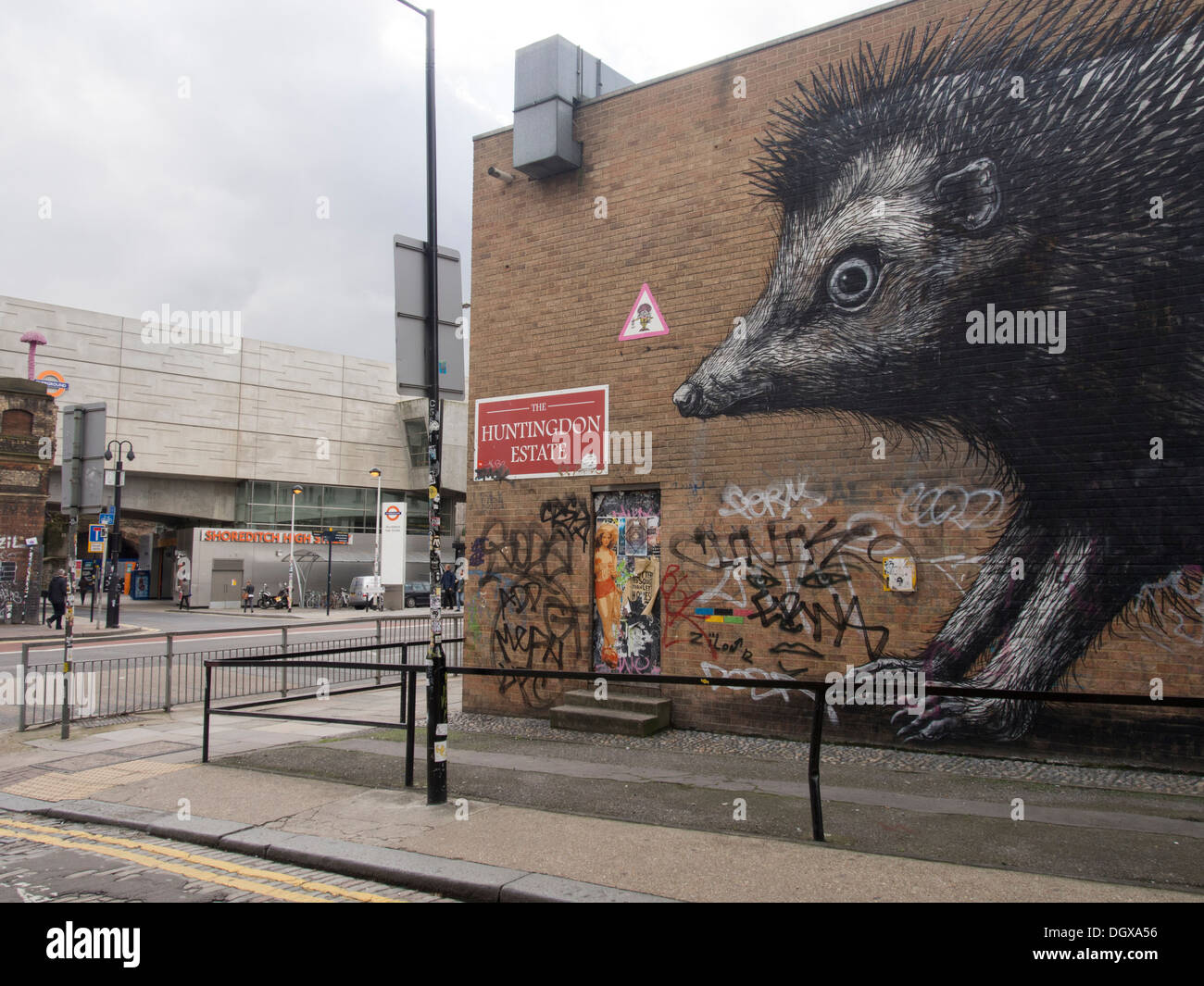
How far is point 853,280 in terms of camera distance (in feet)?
31.1

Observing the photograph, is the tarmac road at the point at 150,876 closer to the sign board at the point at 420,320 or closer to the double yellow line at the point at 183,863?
the double yellow line at the point at 183,863

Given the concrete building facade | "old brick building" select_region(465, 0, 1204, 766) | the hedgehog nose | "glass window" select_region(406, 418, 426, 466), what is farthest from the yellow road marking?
"glass window" select_region(406, 418, 426, 466)

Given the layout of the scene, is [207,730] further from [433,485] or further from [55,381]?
[55,381]

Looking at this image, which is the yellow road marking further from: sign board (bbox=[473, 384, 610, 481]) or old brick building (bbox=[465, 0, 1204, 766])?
sign board (bbox=[473, 384, 610, 481])

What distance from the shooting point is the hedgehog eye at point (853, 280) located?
30.8 ft

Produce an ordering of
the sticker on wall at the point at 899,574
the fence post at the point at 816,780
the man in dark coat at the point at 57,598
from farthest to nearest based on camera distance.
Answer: the man in dark coat at the point at 57,598, the sticker on wall at the point at 899,574, the fence post at the point at 816,780

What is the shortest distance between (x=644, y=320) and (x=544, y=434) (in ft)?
6.65

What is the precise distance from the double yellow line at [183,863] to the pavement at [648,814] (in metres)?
0.22

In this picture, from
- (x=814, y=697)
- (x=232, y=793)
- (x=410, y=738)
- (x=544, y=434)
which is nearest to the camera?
(x=814, y=697)

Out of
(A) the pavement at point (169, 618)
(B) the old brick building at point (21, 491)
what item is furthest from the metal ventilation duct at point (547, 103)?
(B) the old brick building at point (21, 491)

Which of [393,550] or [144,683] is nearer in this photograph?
[144,683]

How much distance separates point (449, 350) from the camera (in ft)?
26.2

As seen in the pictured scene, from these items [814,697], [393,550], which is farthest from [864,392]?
[393,550]
